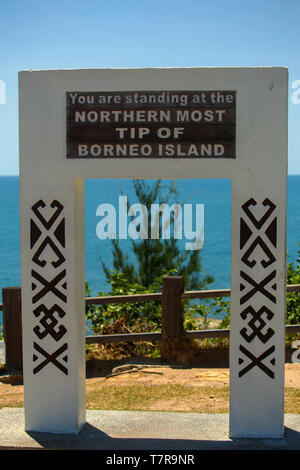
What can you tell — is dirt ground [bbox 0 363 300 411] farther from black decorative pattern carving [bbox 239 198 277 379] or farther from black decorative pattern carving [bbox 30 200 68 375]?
black decorative pattern carving [bbox 239 198 277 379]

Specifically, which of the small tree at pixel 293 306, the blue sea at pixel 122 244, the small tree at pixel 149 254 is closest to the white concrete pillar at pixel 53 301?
the small tree at pixel 293 306

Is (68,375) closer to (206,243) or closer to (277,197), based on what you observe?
(277,197)

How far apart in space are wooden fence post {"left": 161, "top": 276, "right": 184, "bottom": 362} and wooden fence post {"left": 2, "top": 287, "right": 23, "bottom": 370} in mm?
2076

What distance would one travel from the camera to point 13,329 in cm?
885

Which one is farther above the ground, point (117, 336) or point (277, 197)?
point (277, 197)

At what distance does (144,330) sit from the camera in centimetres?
994

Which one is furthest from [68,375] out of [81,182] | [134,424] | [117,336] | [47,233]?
[117,336]

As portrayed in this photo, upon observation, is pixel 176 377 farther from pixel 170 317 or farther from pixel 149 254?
pixel 149 254

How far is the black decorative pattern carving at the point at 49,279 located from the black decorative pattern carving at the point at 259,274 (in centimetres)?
170

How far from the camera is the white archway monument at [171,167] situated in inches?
222

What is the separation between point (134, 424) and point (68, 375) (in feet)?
2.97

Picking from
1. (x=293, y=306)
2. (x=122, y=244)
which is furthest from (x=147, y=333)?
(x=122, y=244)

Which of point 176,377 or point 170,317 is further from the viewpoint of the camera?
point 170,317

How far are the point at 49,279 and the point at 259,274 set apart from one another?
1.98m
